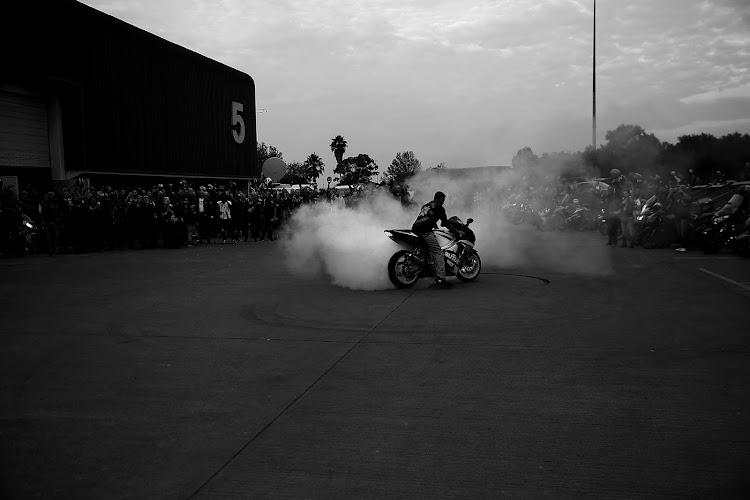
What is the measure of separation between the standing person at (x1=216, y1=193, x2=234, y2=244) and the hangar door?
7834 millimetres

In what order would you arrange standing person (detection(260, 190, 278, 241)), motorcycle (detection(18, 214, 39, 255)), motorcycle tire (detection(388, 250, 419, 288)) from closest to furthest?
1. motorcycle tire (detection(388, 250, 419, 288))
2. motorcycle (detection(18, 214, 39, 255))
3. standing person (detection(260, 190, 278, 241))

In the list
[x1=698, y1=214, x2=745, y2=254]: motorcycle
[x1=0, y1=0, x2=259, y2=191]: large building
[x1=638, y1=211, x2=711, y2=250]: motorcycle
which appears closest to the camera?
[x1=698, y1=214, x2=745, y2=254]: motorcycle

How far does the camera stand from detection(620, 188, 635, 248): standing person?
20.2 metres

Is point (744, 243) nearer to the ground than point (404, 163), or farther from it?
nearer to the ground

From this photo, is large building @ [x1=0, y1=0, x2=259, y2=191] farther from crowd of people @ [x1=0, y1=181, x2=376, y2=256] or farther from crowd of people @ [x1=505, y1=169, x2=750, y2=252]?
crowd of people @ [x1=505, y1=169, x2=750, y2=252]

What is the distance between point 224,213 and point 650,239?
15886mm

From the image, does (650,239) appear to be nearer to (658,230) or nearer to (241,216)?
(658,230)

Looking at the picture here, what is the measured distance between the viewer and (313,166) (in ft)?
411

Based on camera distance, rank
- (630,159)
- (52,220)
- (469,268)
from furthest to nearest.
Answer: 1. (630,159)
2. (52,220)
3. (469,268)

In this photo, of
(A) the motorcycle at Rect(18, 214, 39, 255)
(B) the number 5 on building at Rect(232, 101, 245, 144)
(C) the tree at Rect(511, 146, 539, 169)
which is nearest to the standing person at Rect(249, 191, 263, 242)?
(A) the motorcycle at Rect(18, 214, 39, 255)

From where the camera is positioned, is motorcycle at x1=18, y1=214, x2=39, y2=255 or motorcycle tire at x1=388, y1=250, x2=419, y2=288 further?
motorcycle at x1=18, y1=214, x2=39, y2=255

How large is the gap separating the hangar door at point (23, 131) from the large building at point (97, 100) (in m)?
0.04

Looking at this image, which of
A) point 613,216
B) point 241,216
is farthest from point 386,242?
point 241,216

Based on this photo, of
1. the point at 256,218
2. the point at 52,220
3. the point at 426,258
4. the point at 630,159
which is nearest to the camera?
the point at 426,258
